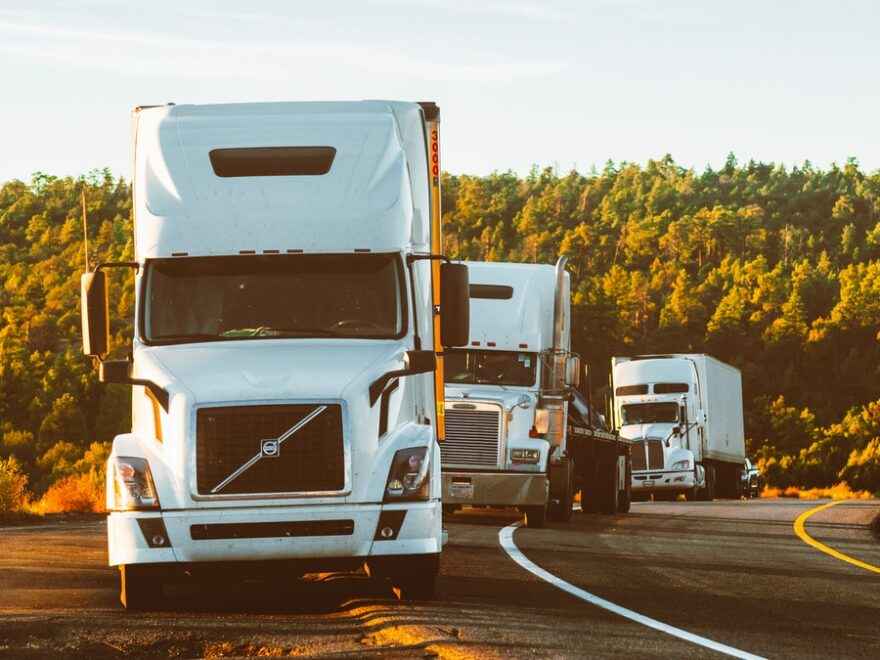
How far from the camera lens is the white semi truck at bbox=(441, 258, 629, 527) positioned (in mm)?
24969

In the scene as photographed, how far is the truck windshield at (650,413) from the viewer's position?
47375 mm

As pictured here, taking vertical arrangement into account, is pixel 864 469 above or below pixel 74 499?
below

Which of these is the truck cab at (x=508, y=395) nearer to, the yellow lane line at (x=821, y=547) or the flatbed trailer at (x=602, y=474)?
the yellow lane line at (x=821, y=547)

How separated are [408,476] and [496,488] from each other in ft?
41.1

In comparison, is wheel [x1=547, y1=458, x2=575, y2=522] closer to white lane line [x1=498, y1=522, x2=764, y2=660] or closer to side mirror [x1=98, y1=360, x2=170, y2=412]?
white lane line [x1=498, y1=522, x2=764, y2=660]

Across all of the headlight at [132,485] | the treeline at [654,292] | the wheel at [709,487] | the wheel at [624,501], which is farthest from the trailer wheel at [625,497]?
the treeline at [654,292]

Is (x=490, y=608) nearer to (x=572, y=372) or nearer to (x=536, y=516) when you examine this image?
(x=536, y=516)

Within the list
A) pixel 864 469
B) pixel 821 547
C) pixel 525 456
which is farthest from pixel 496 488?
pixel 864 469

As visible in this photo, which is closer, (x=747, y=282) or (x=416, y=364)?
(x=416, y=364)

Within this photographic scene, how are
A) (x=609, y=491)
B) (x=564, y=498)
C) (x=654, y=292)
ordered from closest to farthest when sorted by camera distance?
(x=564, y=498) < (x=609, y=491) < (x=654, y=292)

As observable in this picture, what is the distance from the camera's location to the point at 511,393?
25.4m

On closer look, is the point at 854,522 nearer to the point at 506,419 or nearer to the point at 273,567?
the point at 506,419

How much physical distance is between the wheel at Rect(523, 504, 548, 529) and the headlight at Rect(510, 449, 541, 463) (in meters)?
0.68

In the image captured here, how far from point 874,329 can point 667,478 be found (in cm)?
9412
